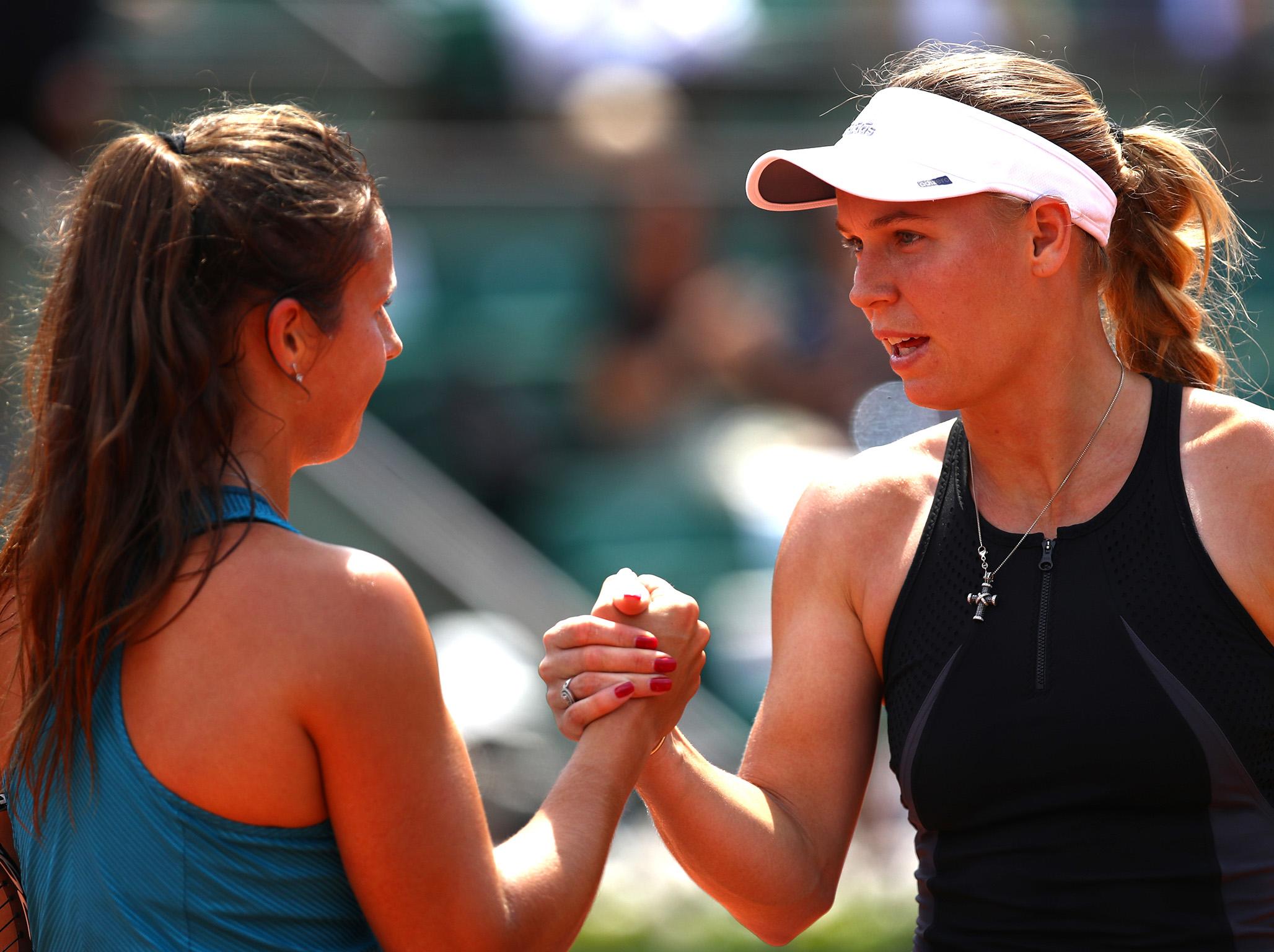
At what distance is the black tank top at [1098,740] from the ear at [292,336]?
902 mm

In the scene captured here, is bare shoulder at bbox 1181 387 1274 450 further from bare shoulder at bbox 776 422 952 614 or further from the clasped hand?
the clasped hand

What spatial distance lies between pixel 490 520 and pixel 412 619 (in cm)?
369

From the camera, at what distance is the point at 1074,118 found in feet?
6.64

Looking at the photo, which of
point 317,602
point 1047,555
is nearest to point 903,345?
point 1047,555

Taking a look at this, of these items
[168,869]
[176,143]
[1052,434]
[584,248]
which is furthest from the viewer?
[584,248]

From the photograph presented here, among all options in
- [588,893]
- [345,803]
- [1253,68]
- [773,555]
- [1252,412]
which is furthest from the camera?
[1253,68]

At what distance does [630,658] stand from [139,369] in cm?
78

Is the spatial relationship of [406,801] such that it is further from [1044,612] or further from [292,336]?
[1044,612]

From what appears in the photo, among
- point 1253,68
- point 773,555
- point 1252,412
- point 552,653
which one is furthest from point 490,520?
point 1253,68

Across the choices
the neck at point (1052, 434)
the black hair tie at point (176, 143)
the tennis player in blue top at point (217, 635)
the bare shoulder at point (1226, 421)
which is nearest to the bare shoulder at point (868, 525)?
the neck at point (1052, 434)

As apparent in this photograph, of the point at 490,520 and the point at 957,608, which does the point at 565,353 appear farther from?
the point at 957,608

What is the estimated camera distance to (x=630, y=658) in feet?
6.46

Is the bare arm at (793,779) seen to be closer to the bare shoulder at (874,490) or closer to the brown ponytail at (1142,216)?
the bare shoulder at (874,490)

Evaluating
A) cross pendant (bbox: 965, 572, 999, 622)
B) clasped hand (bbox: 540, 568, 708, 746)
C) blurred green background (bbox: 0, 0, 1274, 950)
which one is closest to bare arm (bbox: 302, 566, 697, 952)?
clasped hand (bbox: 540, 568, 708, 746)
